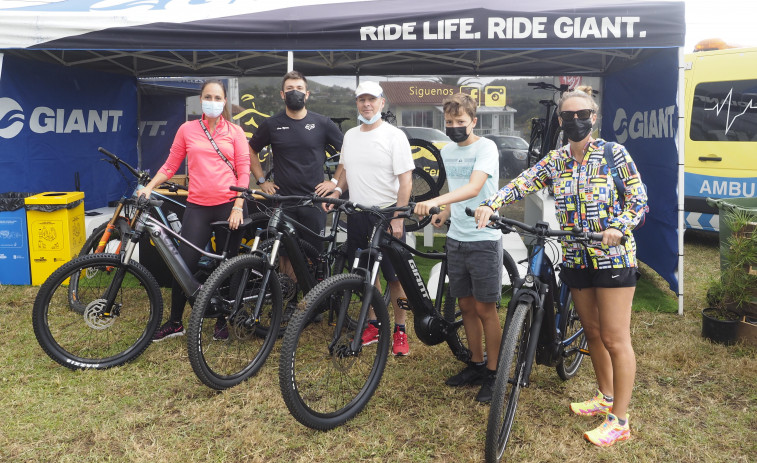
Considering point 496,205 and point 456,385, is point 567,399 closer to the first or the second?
point 456,385

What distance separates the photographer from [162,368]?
377 cm

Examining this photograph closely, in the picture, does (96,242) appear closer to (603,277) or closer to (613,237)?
(603,277)

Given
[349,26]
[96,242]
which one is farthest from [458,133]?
[96,242]

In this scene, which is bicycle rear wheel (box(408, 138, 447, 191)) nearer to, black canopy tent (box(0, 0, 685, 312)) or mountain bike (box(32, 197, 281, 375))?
black canopy tent (box(0, 0, 685, 312))

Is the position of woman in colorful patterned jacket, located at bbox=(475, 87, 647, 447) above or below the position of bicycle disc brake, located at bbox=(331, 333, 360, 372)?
above

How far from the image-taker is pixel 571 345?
3393mm

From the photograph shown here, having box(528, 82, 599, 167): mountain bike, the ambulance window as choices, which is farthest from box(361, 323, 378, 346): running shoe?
the ambulance window

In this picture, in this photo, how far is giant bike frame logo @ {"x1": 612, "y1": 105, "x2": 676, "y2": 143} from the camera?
5.18 metres

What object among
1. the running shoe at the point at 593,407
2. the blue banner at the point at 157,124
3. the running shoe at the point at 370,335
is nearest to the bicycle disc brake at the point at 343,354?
the running shoe at the point at 370,335

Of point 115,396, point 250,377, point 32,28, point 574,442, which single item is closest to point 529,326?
point 574,442

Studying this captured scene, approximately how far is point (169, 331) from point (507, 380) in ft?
8.57

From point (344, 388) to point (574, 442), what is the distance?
1.18 metres

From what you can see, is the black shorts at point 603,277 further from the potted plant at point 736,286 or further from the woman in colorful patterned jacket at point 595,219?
the potted plant at point 736,286

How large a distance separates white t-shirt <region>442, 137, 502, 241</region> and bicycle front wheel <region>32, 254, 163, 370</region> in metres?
1.85
